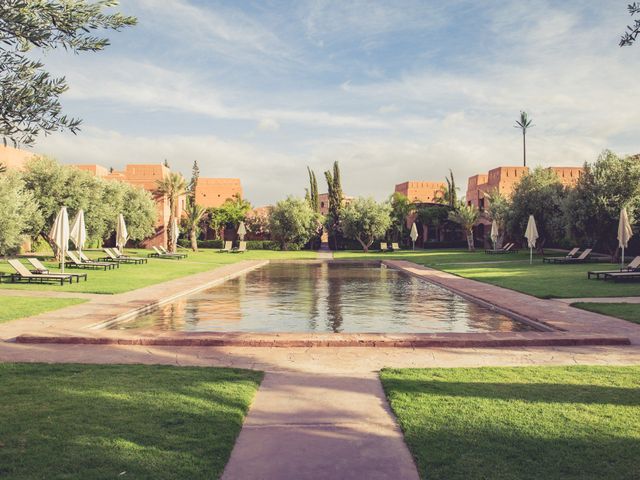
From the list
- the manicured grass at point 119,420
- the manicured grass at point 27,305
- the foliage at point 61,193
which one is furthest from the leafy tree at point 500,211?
the manicured grass at point 119,420

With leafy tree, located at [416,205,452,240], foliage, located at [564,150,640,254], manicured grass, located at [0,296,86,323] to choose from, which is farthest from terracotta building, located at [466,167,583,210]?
manicured grass, located at [0,296,86,323]

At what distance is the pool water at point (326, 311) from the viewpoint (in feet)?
34.7

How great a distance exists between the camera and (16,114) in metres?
4.90

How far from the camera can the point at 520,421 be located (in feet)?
15.3

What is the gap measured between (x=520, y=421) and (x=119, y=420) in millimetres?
3590

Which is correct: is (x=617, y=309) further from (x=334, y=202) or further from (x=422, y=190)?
(x=422, y=190)

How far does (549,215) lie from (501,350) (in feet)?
97.3

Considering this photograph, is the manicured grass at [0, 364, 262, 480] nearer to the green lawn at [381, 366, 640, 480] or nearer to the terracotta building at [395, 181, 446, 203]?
the green lawn at [381, 366, 640, 480]

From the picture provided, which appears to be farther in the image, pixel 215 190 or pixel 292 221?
pixel 215 190

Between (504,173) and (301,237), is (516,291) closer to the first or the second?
(301,237)

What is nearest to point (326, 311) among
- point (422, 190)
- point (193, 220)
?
point (193, 220)

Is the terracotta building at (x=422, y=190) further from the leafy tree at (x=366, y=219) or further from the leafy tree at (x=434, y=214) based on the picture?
the leafy tree at (x=366, y=219)

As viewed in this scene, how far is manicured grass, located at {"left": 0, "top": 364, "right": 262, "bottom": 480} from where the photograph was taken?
3.78 m

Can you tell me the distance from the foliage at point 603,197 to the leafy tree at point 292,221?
24240mm
